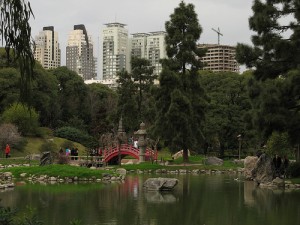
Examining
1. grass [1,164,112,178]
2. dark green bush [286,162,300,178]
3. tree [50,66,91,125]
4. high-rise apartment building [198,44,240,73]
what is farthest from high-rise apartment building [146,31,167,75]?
dark green bush [286,162,300,178]

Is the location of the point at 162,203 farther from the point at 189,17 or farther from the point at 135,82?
the point at 135,82

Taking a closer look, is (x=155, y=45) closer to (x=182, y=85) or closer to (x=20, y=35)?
(x=182, y=85)

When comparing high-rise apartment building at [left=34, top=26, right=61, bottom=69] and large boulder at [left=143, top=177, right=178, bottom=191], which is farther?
high-rise apartment building at [left=34, top=26, right=61, bottom=69]

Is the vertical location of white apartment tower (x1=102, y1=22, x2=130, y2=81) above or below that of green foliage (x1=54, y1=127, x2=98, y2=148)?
above

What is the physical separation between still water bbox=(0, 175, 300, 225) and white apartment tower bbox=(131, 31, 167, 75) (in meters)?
98.7

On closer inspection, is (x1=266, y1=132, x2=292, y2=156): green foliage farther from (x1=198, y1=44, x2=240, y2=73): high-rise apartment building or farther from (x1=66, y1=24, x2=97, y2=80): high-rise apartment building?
(x1=66, y1=24, x2=97, y2=80): high-rise apartment building

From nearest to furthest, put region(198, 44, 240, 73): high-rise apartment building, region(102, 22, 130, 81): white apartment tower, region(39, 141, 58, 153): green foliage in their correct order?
region(39, 141, 58, 153): green foliage < region(198, 44, 240, 73): high-rise apartment building < region(102, 22, 130, 81): white apartment tower

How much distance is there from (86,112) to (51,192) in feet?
134

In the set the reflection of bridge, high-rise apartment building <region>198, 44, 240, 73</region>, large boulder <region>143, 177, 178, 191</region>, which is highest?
high-rise apartment building <region>198, 44, 240, 73</region>

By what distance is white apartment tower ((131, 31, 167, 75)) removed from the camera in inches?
4845

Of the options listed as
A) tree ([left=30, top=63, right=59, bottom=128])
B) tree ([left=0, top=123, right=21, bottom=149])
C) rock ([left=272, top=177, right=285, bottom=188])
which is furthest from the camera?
tree ([left=30, top=63, right=59, bottom=128])

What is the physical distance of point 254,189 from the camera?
22.6 meters

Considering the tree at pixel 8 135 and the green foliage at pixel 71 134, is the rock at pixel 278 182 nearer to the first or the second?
the tree at pixel 8 135

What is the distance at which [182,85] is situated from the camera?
3559cm
